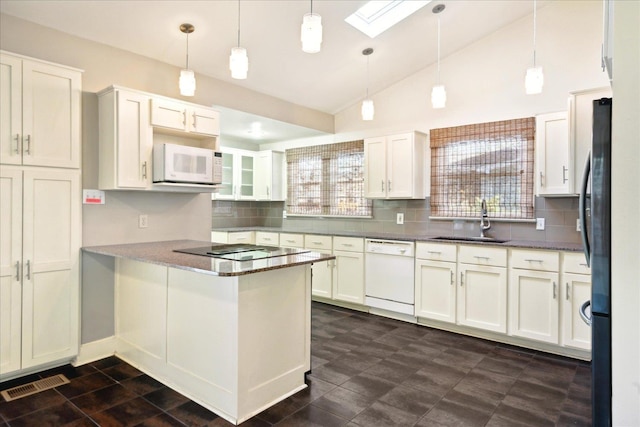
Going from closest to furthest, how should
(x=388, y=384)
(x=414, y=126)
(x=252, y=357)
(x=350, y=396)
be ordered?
(x=252, y=357)
(x=350, y=396)
(x=388, y=384)
(x=414, y=126)

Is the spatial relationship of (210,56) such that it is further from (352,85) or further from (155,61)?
(352,85)

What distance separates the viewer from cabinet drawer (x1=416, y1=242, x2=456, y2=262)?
141 inches

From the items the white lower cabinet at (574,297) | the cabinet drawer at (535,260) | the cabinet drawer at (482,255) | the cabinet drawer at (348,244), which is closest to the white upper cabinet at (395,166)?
the cabinet drawer at (348,244)

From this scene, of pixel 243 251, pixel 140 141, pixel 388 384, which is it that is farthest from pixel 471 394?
pixel 140 141

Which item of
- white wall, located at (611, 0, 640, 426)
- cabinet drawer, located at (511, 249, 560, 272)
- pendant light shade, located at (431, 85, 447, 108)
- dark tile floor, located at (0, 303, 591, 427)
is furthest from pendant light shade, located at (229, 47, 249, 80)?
cabinet drawer, located at (511, 249, 560, 272)

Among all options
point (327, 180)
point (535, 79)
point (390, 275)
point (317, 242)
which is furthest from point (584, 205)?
point (327, 180)

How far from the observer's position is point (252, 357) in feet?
7.08

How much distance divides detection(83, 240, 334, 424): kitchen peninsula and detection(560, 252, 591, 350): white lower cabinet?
199cm

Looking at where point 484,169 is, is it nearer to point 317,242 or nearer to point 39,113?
point 317,242

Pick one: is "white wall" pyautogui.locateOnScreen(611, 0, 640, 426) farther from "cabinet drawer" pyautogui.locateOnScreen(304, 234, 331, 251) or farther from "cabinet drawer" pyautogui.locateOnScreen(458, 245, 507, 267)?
"cabinet drawer" pyautogui.locateOnScreen(304, 234, 331, 251)

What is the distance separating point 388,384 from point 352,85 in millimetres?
3366

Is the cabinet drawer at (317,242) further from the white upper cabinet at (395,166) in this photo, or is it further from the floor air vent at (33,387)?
the floor air vent at (33,387)

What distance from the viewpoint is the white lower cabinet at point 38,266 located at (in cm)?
248

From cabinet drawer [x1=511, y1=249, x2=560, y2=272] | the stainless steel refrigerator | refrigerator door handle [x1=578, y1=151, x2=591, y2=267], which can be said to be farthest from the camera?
cabinet drawer [x1=511, y1=249, x2=560, y2=272]
